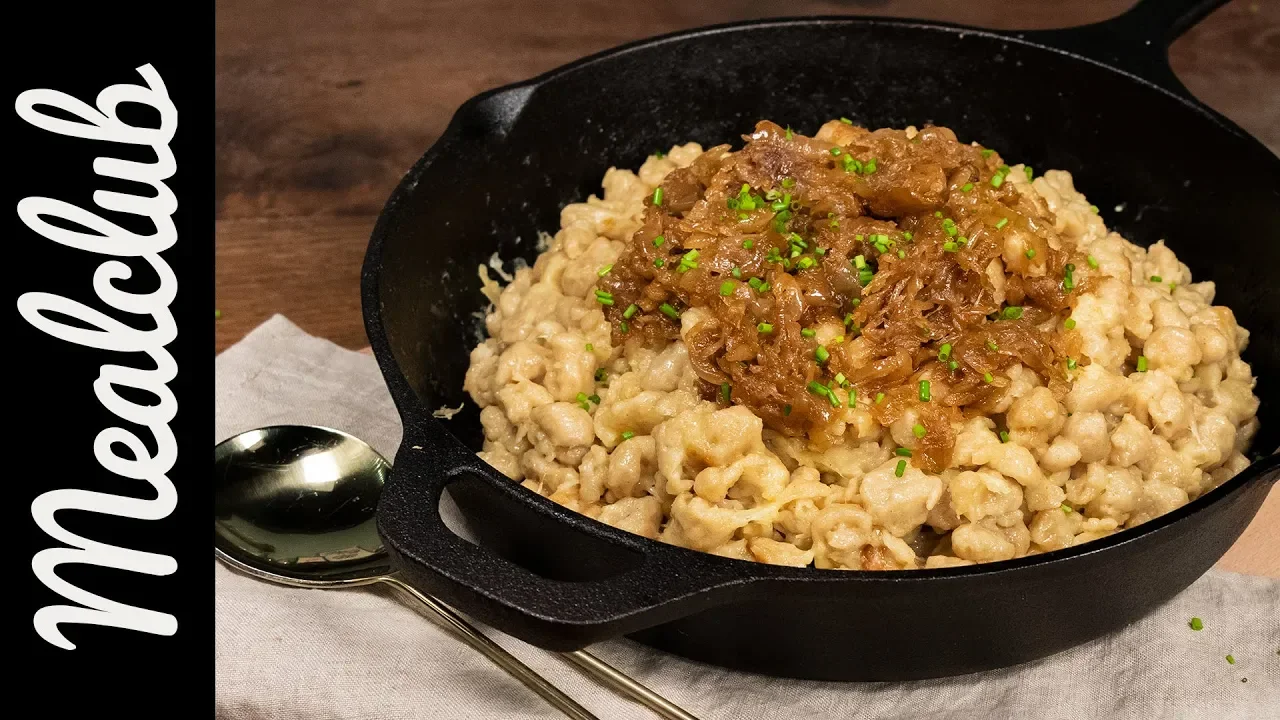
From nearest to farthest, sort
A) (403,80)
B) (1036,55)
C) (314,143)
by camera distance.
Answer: (1036,55)
(314,143)
(403,80)

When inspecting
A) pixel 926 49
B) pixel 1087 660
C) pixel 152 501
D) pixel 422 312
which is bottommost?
pixel 1087 660

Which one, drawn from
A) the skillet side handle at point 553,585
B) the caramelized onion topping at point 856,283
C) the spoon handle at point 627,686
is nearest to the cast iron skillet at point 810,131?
the skillet side handle at point 553,585

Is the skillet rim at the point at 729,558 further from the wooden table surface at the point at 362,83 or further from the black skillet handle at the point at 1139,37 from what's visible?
the wooden table surface at the point at 362,83

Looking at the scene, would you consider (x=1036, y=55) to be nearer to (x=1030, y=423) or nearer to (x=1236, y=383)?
(x=1236, y=383)

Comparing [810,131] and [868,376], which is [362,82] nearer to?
[810,131]

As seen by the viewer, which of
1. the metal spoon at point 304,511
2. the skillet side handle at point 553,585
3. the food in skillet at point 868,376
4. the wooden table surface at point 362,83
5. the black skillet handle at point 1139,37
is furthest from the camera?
the wooden table surface at point 362,83

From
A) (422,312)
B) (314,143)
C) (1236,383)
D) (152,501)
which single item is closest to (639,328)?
(422,312)
